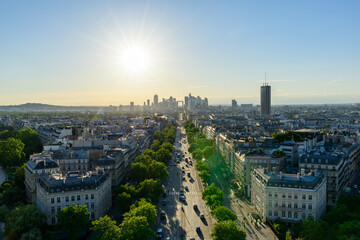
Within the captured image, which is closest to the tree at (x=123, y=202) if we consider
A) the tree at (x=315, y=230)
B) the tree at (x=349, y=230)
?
the tree at (x=315, y=230)

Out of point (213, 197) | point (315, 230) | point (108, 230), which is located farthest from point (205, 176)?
point (108, 230)

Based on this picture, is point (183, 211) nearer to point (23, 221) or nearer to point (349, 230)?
point (23, 221)

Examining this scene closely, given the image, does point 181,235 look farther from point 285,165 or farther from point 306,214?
point 285,165

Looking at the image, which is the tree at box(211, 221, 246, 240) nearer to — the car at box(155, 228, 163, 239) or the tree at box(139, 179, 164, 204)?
the car at box(155, 228, 163, 239)

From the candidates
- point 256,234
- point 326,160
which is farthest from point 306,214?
point 326,160

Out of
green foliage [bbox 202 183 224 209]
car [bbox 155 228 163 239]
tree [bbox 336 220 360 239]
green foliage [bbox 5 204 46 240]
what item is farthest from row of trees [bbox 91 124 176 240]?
tree [bbox 336 220 360 239]
